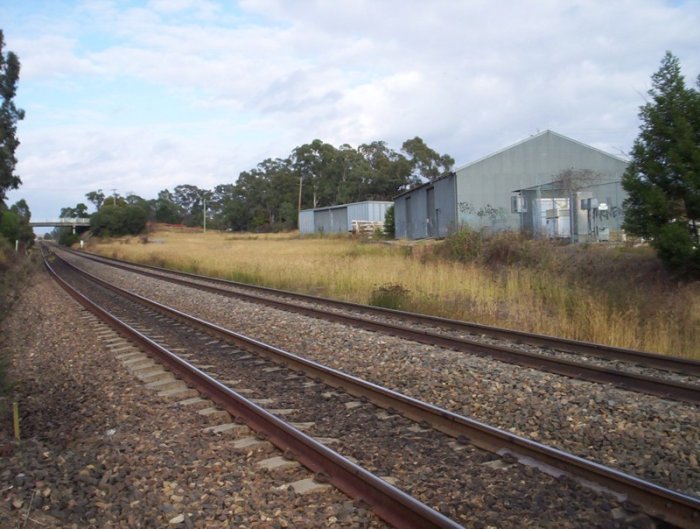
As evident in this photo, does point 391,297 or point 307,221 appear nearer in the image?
point 391,297

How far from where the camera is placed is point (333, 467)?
4699mm

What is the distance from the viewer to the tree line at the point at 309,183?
8762 cm

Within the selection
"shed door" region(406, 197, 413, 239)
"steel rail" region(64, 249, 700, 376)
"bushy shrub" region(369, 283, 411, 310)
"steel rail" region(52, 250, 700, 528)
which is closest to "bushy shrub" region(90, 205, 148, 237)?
A: "shed door" region(406, 197, 413, 239)

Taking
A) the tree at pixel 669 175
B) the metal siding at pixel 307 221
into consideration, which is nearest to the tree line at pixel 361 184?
the tree at pixel 669 175

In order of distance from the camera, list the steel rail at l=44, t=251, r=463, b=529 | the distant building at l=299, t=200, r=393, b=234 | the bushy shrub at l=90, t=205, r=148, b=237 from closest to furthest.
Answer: the steel rail at l=44, t=251, r=463, b=529 → the distant building at l=299, t=200, r=393, b=234 → the bushy shrub at l=90, t=205, r=148, b=237

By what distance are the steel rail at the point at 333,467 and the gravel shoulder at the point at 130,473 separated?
0.13 meters

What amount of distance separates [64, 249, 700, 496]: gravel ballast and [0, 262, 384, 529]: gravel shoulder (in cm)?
240

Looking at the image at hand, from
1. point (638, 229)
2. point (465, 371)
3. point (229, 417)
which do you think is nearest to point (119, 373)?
point (229, 417)

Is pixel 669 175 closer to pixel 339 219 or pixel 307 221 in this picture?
pixel 339 219

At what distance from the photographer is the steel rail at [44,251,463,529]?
3.82m

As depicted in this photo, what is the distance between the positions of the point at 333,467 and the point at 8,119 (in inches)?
1995

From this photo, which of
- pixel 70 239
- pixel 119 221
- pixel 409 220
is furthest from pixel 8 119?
pixel 70 239

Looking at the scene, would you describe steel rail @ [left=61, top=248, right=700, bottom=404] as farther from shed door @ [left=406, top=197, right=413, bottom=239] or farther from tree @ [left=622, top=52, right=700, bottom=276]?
shed door @ [left=406, top=197, right=413, bottom=239]

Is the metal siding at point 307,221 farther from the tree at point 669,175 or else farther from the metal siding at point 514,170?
the tree at point 669,175
